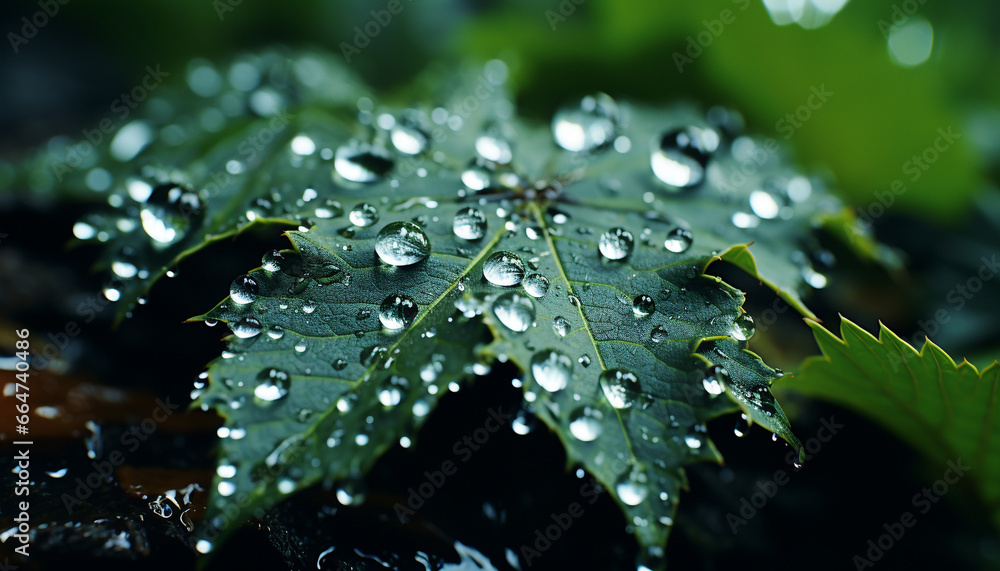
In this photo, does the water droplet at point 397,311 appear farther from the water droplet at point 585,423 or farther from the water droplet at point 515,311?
the water droplet at point 585,423

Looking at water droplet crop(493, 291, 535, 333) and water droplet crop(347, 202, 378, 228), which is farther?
water droplet crop(347, 202, 378, 228)

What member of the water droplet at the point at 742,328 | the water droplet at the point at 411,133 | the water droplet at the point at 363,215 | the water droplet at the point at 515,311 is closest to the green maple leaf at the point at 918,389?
the water droplet at the point at 742,328

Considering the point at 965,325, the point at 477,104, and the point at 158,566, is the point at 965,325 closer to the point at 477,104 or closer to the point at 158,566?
the point at 477,104

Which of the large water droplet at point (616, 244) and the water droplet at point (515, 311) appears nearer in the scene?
the water droplet at point (515, 311)

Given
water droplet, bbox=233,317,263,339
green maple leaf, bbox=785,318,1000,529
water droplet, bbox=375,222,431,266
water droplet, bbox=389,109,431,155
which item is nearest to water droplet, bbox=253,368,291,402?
water droplet, bbox=233,317,263,339

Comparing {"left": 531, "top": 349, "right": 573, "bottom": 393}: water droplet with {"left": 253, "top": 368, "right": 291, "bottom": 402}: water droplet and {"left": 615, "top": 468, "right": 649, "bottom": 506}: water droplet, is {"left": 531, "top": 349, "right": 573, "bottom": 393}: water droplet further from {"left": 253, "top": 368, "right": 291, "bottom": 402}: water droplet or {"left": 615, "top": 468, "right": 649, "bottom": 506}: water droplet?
{"left": 253, "top": 368, "right": 291, "bottom": 402}: water droplet

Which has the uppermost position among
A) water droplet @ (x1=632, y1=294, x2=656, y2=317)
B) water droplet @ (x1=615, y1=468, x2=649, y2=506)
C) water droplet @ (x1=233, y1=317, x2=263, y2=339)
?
water droplet @ (x1=632, y1=294, x2=656, y2=317)
